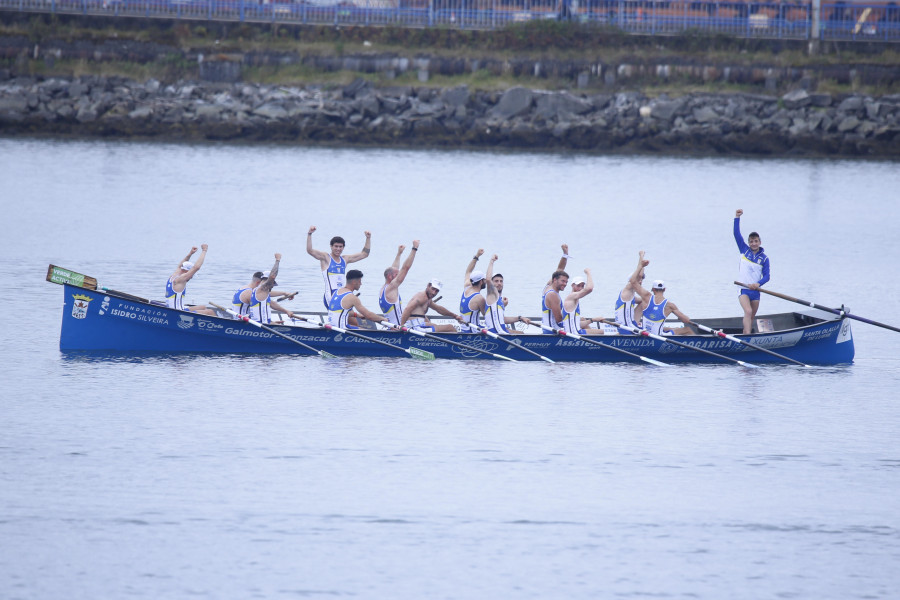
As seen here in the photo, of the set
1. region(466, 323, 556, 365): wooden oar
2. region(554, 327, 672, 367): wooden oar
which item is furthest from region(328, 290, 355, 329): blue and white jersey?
region(554, 327, 672, 367): wooden oar

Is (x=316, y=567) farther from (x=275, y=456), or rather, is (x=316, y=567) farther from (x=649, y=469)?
(x=649, y=469)

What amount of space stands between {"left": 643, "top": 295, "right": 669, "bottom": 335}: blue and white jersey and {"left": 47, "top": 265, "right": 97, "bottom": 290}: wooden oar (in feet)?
32.2

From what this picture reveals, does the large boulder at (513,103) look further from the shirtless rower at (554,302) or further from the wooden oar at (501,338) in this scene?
the wooden oar at (501,338)

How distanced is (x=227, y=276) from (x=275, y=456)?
1384 cm

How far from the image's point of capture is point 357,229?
38062mm

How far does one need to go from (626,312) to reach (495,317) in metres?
Result: 2.55

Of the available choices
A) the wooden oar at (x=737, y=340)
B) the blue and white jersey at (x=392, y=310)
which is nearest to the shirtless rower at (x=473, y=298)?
the blue and white jersey at (x=392, y=310)

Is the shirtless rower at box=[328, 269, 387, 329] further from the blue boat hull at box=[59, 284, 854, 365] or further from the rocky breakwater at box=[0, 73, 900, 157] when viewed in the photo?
the rocky breakwater at box=[0, 73, 900, 157]

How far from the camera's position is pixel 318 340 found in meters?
20.6

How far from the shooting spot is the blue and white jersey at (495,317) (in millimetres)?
20641

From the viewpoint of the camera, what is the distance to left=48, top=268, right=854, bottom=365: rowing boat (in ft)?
65.1

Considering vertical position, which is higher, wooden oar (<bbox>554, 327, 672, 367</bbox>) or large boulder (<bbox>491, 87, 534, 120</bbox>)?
large boulder (<bbox>491, 87, 534, 120</bbox>)

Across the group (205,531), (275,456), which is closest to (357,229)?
(275,456)

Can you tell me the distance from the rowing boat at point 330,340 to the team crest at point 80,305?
0.02 metres
